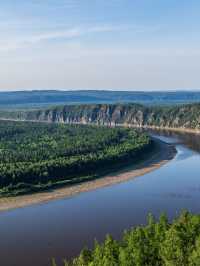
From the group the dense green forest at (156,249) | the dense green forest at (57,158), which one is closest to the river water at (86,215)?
the dense green forest at (57,158)

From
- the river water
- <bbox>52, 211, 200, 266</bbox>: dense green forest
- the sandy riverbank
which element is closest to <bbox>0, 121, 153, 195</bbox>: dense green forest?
the sandy riverbank

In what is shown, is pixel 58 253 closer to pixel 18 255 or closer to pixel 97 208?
pixel 18 255

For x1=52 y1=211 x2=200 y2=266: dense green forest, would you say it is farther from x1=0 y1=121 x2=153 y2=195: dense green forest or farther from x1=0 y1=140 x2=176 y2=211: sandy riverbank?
x1=0 y1=121 x2=153 y2=195: dense green forest

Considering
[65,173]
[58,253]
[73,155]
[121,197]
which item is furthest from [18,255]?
[73,155]

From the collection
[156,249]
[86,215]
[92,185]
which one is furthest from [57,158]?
[156,249]

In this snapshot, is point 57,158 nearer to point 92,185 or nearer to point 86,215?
point 92,185
